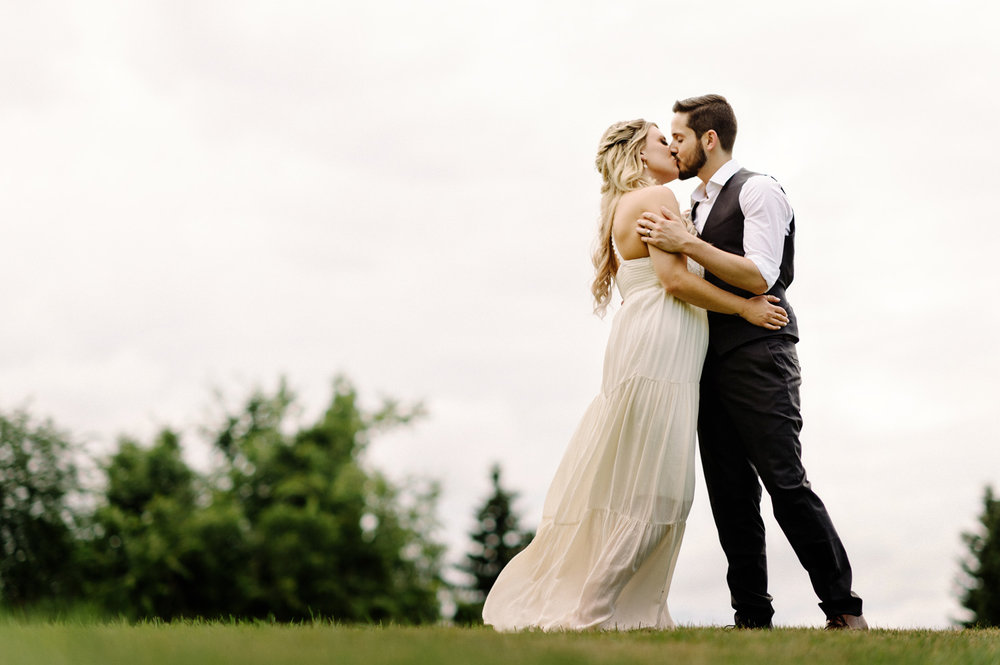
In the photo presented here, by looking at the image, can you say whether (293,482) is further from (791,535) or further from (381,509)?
(791,535)

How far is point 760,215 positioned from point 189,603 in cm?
3440

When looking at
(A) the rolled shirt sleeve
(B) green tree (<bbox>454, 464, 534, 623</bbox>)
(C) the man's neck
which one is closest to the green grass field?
(A) the rolled shirt sleeve

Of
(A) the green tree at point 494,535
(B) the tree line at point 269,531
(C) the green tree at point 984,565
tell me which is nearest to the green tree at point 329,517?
(B) the tree line at point 269,531

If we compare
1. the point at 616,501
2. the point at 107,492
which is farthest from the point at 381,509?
the point at 616,501

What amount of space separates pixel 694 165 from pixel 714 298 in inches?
41.5

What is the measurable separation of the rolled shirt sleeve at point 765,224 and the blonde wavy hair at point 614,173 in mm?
665

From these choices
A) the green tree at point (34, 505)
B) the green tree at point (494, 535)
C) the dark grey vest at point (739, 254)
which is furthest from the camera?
the green tree at point (494, 535)

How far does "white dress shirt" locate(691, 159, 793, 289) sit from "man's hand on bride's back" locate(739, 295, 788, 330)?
5.1 inches

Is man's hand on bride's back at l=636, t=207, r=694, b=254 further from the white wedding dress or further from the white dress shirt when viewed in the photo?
the white dress shirt

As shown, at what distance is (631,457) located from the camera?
5.72 metres

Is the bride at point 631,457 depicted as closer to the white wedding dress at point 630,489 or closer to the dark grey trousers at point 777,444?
the white wedding dress at point 630,489

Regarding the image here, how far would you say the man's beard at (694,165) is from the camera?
20.0 feet

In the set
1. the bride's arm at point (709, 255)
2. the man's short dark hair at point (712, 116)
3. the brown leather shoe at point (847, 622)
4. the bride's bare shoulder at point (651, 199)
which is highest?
the man's short dark hair at point (712, 116)

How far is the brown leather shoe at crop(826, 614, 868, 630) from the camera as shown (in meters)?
5.50
